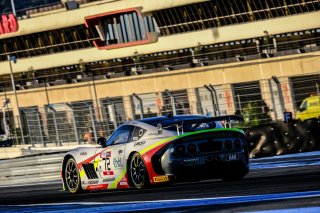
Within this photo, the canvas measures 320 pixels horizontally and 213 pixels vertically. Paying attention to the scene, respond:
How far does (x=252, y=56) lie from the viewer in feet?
196

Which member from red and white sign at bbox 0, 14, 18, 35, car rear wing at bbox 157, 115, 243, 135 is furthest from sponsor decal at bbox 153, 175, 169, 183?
red and white sign at bbox 0, 14, 18, 35

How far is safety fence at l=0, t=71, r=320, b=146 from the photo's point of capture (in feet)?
79.9

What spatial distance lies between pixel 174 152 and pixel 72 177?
10.1 ft

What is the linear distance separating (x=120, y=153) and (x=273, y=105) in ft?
37.6

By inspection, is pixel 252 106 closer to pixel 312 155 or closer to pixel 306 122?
pixel 306 122

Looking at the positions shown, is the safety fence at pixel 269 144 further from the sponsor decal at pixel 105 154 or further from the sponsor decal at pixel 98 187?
Answer: the sponsor decal at pixel 105 154

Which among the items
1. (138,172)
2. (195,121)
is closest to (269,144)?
(138,172)

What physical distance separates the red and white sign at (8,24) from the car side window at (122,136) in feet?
207

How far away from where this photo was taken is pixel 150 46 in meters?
70.6

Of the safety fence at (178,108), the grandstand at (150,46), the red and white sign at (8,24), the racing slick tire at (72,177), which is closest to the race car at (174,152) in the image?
the racing slick tire at (72,177)

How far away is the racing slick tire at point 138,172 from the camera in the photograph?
13.3 metres

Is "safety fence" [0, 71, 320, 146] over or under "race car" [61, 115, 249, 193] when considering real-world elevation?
over

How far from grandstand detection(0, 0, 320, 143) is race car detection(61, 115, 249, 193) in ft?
109

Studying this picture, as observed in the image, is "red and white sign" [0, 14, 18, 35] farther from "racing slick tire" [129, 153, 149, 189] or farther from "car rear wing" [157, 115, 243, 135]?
"car rear wing" [157, 115, 243, 135]
